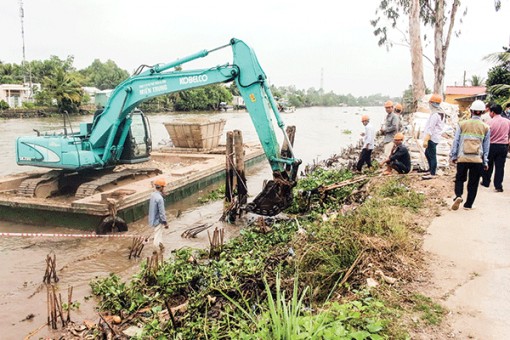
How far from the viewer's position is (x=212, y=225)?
945 centimetres

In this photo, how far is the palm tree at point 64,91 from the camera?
1866 inches

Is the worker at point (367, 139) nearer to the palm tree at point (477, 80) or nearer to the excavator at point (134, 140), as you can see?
the excavator at point (134, 140)

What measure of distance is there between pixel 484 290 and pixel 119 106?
879 centimetres

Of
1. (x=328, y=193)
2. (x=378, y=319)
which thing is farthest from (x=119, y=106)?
(x=378, y=319)

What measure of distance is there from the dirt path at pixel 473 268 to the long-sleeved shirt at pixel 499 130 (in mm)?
1280

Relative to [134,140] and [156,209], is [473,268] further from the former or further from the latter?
[134,140]

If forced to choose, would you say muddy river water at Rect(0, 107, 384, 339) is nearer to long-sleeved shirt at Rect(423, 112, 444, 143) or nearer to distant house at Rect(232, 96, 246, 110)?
long-sleeved shirt at Rect(423, 112, 444, 143)

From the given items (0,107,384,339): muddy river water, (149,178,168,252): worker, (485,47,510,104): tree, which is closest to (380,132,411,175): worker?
(0,107,384,339): muddy river water

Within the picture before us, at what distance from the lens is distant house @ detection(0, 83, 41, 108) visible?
50469 mm

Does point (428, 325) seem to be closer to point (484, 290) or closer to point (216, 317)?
point (484, 290)

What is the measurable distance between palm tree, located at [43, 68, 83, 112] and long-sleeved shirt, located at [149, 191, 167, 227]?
1780 inches

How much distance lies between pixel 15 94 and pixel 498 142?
59.0 meters

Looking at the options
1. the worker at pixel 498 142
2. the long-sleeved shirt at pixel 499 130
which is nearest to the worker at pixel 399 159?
the worker at pixel 498 142

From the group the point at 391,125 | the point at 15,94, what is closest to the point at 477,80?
the point at 391,125
